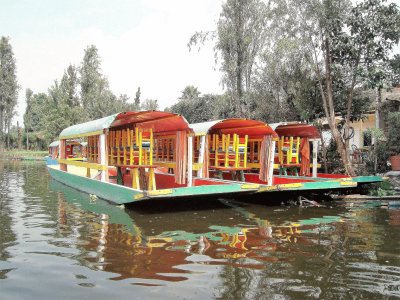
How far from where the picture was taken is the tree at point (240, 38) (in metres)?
21.4

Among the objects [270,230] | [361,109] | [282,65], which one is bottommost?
[270,230]

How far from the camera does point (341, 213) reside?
1047cm

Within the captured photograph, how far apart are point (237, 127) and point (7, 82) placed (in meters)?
44.1

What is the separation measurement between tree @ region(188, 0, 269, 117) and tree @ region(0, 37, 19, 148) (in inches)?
1455

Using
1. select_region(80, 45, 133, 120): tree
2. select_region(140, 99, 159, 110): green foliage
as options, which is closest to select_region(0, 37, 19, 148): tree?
select_region(80, 45, 133, 120): tree

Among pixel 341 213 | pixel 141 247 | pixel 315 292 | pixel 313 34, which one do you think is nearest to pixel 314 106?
pixel 313 34

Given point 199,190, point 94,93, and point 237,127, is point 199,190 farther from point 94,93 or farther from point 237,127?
point 94,93

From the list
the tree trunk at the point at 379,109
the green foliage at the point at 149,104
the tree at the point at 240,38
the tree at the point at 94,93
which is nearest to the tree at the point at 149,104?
the green foliage at the point at 149,104

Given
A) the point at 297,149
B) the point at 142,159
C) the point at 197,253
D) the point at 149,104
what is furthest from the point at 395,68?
the point at 149,104

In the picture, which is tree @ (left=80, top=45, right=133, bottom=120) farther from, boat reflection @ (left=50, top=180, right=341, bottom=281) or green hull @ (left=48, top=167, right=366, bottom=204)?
boat reflection @ (left=50, top=180, right=341, bottom=281)

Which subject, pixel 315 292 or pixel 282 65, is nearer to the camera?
pixel 315 292

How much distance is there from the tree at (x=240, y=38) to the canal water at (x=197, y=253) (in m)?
11.9

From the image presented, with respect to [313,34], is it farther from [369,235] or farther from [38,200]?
[38,200]

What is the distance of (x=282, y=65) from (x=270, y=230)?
11.5 m
